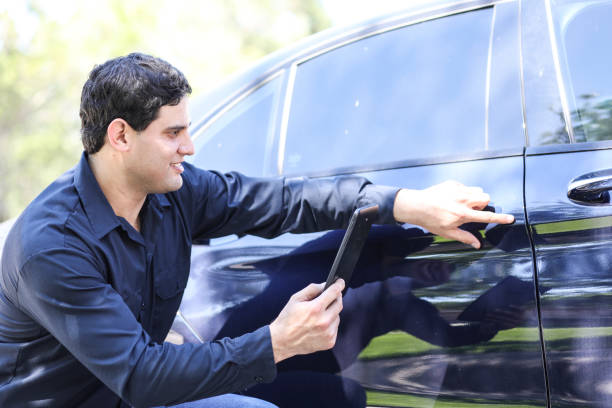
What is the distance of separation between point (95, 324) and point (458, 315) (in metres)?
0.80

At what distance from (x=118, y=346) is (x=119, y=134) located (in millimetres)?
485

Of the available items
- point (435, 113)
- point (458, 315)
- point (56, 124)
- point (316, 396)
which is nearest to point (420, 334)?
point (458, 315)

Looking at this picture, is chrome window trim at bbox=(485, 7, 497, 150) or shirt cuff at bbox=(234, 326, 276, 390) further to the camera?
chrome window trim at bbox=(485, 7, 497, 150)

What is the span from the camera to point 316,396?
175 cm

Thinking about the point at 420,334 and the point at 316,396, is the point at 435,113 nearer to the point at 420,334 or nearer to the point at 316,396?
the point at 420,334

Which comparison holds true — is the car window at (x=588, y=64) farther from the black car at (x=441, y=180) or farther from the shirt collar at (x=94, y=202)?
the shirt collar at (x=94, y=202)

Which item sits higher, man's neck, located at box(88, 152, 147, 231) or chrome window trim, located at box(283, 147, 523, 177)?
man's neck, located at box(88, 152, 147, 231)

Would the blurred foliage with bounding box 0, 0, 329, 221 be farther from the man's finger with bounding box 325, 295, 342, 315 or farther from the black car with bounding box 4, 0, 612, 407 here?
the man's finger with bounding box 325, 295, 342, 315

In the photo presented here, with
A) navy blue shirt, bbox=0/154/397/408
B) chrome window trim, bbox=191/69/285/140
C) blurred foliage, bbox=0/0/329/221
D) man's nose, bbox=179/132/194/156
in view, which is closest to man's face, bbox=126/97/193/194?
man's nose, bbox=179/132/194/156

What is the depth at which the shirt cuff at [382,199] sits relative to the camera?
1614 mm

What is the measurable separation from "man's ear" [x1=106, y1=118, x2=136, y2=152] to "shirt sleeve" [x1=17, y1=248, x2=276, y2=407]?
0.28 m

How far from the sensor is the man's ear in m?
1.53

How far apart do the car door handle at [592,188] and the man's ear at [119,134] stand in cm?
99

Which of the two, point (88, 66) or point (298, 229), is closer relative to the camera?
point (298, 229)
